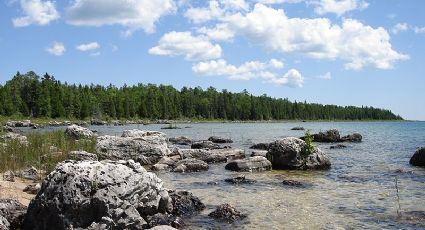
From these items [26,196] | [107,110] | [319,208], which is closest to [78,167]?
[26,196]

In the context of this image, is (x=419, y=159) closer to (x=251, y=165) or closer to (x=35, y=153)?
(x=251, y=165)

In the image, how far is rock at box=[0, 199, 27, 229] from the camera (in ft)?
41.3

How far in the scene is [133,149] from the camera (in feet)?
96.2

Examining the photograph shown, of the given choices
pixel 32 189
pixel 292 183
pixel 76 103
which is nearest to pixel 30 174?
pixel 32 189

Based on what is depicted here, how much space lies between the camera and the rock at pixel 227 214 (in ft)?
46.6

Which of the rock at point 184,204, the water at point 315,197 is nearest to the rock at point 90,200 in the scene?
the rock at point 184,204

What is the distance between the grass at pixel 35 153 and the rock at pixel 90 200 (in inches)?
345

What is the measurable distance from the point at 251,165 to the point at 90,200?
15.4 m

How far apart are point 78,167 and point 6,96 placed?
404 ft

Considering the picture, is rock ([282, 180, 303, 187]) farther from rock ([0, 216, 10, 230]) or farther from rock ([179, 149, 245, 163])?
rock ([0, 216, 10, 230])

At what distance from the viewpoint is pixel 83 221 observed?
12086 millimetres

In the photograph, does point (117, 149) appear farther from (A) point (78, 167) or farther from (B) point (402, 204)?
(B) point (402, 204)

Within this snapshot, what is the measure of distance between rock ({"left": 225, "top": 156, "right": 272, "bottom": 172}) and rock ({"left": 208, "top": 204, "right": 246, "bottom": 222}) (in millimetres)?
11566

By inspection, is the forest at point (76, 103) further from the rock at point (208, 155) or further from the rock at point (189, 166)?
the rock at point (189, 166)
